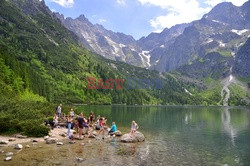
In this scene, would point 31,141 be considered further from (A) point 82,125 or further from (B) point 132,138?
(B) point 132,138

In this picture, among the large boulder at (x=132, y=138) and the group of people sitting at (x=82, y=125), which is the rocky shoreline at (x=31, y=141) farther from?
the group of people sitting at (x=82, y=125)

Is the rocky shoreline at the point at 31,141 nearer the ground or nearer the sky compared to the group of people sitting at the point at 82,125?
nearer the ground

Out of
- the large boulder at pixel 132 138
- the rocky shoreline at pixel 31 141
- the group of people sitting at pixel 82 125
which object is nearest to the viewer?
the rocky shoreline at pixel 31 141

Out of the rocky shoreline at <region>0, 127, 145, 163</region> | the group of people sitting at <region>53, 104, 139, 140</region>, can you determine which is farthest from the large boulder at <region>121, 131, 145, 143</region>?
the group of people sitting at <region>53, 104, 139, 140</region>

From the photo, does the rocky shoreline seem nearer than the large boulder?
Yes

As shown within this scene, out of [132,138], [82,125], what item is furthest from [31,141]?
[132,138]

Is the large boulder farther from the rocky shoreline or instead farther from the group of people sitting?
the group of people sitting

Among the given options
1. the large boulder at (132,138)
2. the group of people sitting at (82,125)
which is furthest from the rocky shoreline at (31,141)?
the group of people sitting at (82,125)

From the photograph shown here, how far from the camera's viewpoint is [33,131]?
37500 millimetres

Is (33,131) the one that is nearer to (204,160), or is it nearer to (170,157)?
(170,157)

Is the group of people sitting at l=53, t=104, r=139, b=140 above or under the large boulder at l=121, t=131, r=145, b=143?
above

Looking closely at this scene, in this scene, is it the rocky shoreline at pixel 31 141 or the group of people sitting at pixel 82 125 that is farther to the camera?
the group of people sitting at pixel 82 125

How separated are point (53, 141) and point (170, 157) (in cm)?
1652

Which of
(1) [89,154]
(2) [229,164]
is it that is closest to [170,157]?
(2) [229,164]
